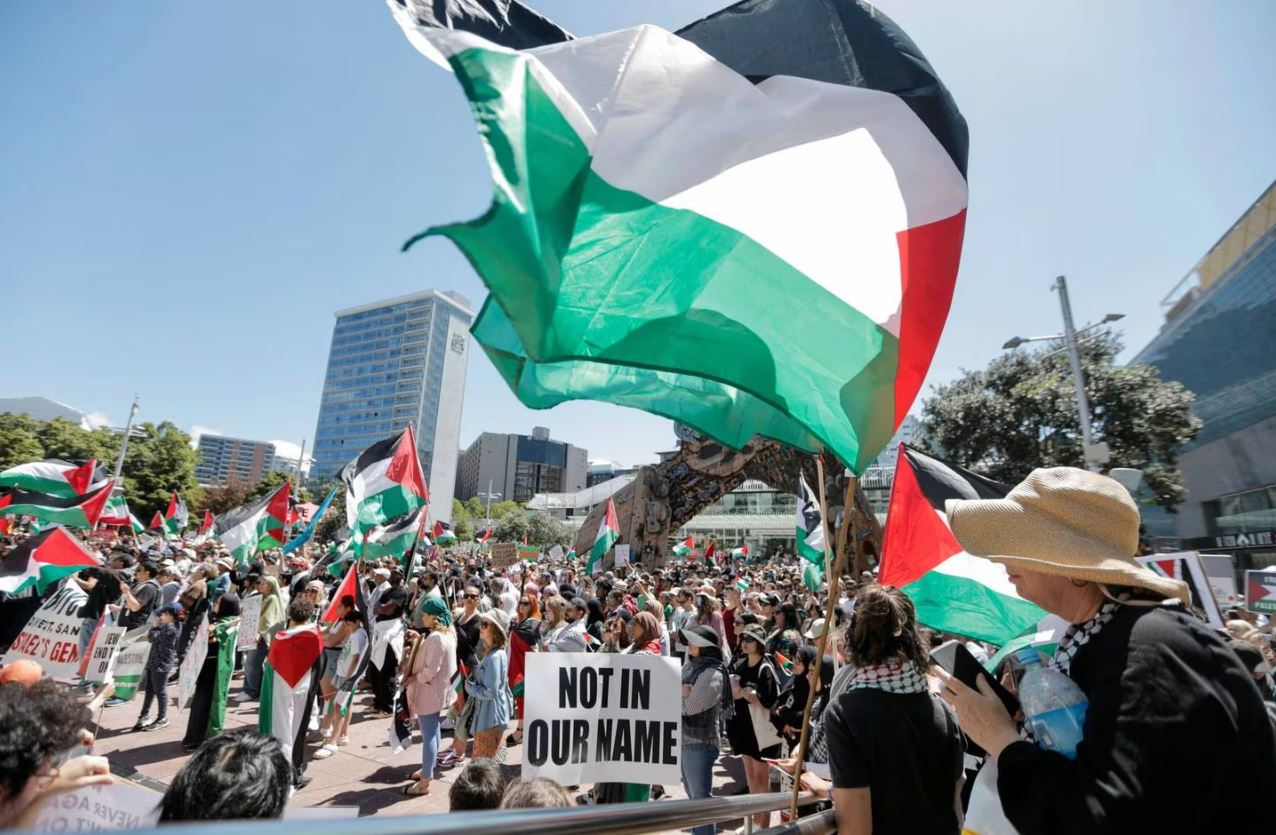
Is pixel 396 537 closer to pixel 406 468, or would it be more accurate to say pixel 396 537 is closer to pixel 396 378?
pixel 406 468

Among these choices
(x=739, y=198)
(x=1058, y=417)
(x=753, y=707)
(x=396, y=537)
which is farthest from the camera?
(x=1058, y=417)

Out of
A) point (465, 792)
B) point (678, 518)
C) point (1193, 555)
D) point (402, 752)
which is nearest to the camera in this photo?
point (465, 792)

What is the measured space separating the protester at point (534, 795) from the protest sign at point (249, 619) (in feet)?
24.4

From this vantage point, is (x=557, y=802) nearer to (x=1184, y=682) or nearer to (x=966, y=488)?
(x=1184, y=682)

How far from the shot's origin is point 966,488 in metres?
5.16

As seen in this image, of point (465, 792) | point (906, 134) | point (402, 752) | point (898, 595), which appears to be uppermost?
point (906, 134)

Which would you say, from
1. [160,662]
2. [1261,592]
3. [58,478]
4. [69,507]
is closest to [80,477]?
[58,478]

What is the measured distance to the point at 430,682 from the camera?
6.53 m

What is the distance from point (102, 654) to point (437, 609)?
11.9 ft

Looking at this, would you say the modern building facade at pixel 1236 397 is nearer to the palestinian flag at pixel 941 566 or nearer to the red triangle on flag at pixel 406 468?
the palestinian flag at pixel 941 566

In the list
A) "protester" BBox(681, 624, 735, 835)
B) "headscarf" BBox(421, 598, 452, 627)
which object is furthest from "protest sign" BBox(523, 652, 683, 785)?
"headscarf" BBox(421, 598, 452, 627)

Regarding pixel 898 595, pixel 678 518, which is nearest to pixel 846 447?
pixel 898 595

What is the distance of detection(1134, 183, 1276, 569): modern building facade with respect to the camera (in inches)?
1025

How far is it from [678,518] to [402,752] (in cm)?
2243
